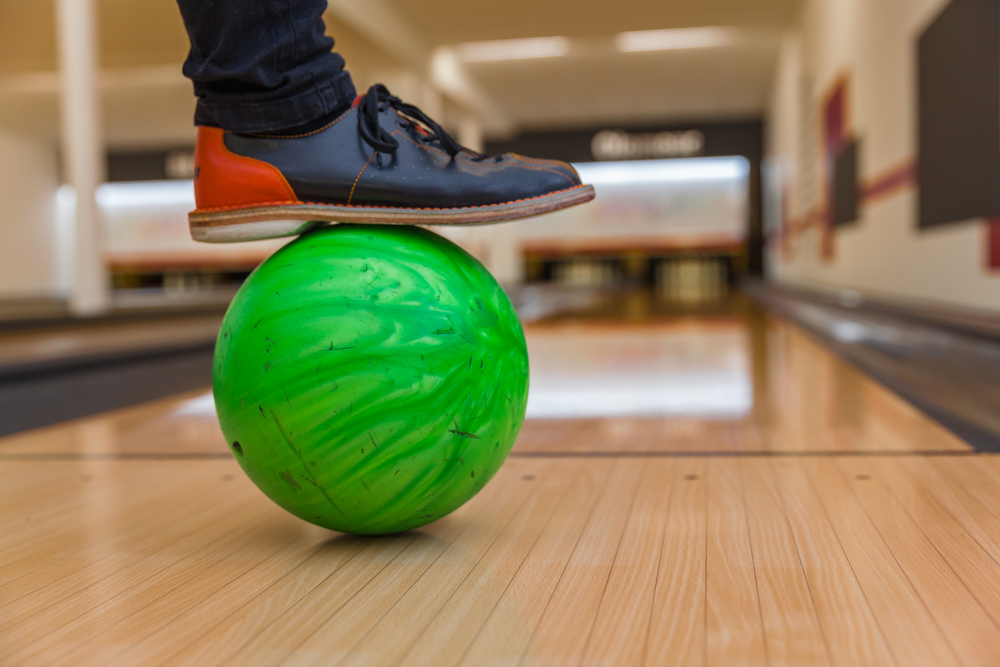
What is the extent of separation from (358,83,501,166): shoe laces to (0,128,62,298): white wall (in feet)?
13.8

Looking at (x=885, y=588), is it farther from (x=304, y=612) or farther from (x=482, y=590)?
(x=304, y=612)

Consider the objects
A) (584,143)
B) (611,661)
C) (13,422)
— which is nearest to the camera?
(611,661)

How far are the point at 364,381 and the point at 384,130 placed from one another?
0.30 meters

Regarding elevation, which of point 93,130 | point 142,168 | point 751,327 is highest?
point 142,168

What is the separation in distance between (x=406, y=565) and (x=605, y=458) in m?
0.59

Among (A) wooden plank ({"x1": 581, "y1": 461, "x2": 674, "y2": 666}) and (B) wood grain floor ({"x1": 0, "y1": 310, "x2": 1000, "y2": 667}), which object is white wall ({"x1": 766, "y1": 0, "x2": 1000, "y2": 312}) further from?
(A) wooden plank ({"x1": 581, "y1": 461, "x2": 674, "y2": 666})

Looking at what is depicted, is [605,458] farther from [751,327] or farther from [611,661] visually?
[751,327]

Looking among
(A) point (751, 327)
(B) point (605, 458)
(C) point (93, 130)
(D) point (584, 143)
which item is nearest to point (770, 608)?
(B) point (605, 458)

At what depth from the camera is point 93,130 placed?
4484 mm

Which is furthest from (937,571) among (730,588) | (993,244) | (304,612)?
(993,244)

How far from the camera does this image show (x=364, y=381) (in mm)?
886

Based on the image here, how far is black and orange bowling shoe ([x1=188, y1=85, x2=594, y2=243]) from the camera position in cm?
98

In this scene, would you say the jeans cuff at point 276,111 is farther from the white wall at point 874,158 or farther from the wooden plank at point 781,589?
the white wall at point 874,158

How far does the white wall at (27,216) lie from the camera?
467cm
